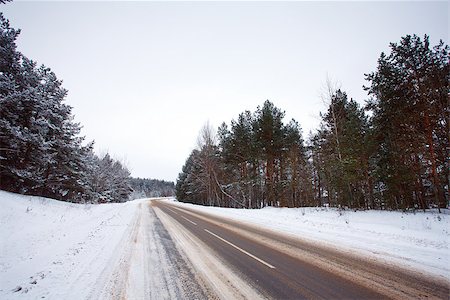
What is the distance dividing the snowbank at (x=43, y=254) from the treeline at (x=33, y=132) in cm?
402

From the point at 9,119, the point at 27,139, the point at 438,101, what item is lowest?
the point at 27,139

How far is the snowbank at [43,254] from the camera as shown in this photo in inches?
177

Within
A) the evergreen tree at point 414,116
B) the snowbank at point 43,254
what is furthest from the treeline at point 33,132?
the evergreen tree at point 414,116

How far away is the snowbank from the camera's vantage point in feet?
14.8

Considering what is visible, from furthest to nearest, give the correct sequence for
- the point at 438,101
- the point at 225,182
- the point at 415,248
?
the point at 225,182 → the point at 438,101 → the point at 415,248

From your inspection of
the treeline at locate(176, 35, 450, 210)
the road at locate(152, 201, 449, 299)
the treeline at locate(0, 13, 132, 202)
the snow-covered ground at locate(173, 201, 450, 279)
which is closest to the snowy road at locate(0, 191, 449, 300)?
the road at locate(152, 201, 449, 299)

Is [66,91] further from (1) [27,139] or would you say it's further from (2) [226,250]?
(2) [226,250]

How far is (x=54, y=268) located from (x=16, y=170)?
14.2m

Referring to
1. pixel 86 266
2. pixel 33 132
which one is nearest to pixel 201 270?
pixel 86 266

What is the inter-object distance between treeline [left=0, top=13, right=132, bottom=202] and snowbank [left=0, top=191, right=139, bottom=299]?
13.2ft

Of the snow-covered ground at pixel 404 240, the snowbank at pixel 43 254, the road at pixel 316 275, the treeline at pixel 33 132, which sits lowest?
the snowbank at pixel 43 254

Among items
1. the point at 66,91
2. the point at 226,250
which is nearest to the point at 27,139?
the point at 66,91

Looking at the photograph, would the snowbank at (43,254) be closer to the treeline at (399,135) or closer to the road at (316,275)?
the road at (316,275)

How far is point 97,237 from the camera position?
31.8 ft
